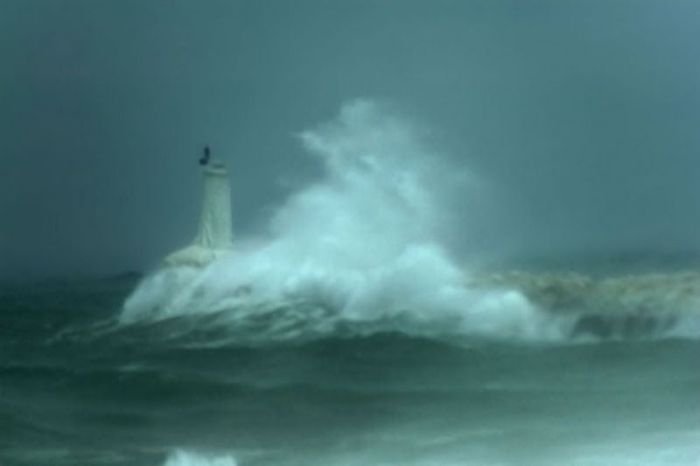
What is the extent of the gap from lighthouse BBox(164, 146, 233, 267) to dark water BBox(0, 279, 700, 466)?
247 mm

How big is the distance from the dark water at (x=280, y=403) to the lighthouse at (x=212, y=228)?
0.25m

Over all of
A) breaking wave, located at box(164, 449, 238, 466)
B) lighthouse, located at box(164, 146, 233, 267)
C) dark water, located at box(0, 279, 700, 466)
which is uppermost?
lighthouse, located at box(164, 146, 233, 267)

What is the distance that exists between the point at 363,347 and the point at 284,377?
321 mm

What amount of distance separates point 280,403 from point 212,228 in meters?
0.70

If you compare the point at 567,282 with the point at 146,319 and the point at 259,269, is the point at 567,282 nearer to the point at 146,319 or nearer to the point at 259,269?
the point at 259,269

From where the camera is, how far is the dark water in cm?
438

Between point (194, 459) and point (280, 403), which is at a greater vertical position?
point (280, 403)

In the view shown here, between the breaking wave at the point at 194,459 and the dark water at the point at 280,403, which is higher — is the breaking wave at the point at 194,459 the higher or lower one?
the lower one

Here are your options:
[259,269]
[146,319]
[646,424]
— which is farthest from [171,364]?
[646,424]

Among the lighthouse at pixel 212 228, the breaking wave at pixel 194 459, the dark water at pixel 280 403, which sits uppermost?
the lighthouse at pixel 212 228

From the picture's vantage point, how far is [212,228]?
176 inches

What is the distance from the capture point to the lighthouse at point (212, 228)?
14.6 feet

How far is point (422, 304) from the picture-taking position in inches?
183

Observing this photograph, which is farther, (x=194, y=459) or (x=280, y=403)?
(x=280, y=403)
